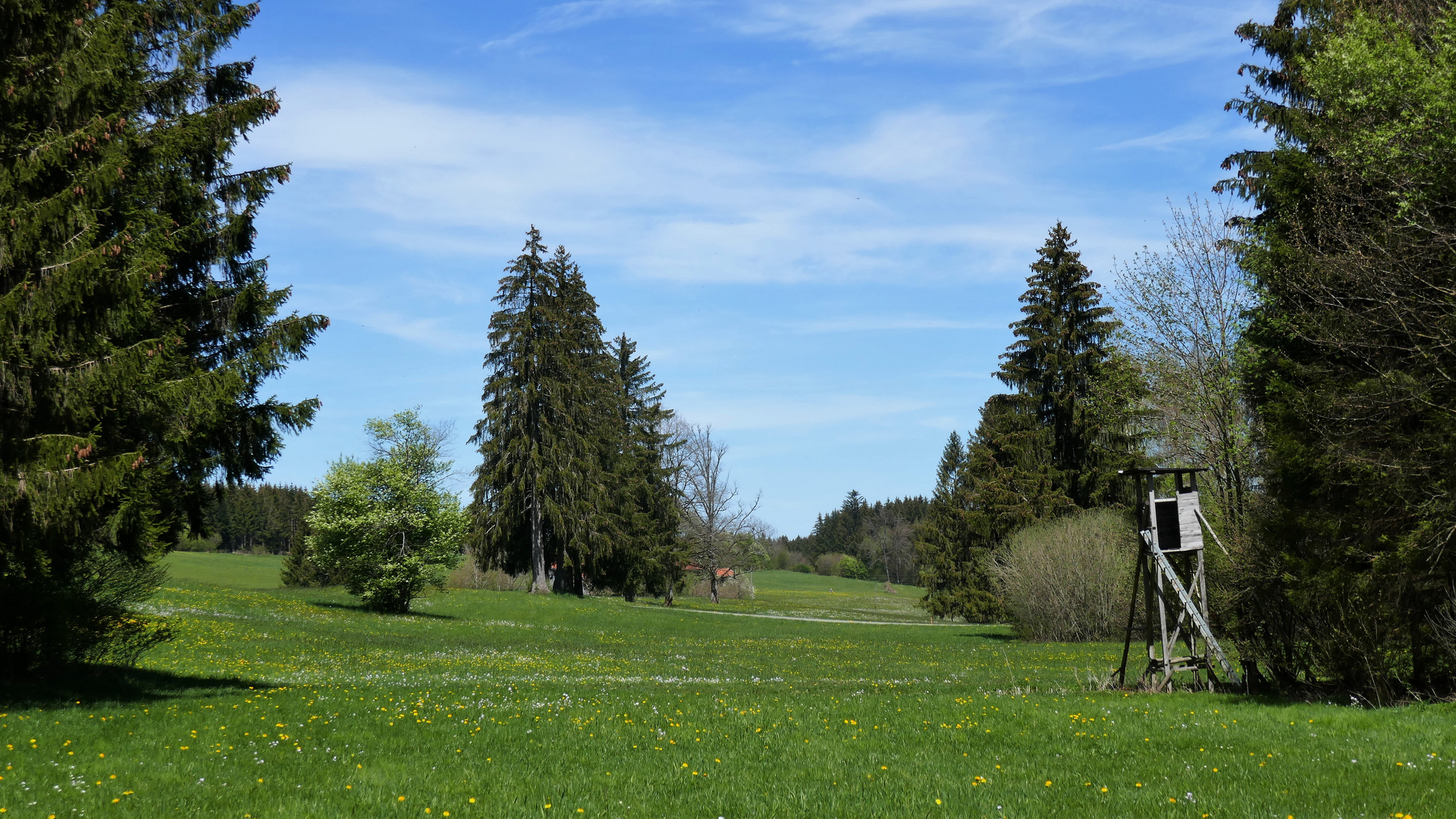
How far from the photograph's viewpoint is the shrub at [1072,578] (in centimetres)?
3081

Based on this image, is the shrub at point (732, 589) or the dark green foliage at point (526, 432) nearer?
the dark green foliage at point (526, 432)

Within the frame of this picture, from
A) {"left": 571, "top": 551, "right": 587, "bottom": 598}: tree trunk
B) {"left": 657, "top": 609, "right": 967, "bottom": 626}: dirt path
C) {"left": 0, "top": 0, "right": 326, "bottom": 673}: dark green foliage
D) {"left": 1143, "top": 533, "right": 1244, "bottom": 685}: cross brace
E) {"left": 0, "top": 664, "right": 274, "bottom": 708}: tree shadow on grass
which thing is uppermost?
{"left": 0, "top": 0, "right": 326, "bottom": 673}: dark green foliage

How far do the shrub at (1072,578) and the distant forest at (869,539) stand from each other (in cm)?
9234

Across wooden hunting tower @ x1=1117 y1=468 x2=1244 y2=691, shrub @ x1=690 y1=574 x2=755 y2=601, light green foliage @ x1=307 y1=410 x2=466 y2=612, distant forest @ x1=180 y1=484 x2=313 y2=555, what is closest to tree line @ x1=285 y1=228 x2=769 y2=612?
light green foliage @ x1=307 y1=410 x2=466 y2=612

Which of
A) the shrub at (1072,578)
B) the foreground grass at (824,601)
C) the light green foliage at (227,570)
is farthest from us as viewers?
the light green foliage at (227,570)

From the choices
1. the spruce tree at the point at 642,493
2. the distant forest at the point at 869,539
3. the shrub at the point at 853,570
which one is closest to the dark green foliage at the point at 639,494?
the spruce tree at the point at 642,493

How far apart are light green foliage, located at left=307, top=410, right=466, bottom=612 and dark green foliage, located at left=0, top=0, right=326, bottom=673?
894 inches

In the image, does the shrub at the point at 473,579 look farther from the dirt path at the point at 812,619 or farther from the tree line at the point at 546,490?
the dirt path at the point at 812,619

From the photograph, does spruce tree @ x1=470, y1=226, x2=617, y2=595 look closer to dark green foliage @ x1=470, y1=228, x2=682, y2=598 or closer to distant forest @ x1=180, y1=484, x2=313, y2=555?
dark green foliage @ x1=470, y1=228, x2=682, y2=598

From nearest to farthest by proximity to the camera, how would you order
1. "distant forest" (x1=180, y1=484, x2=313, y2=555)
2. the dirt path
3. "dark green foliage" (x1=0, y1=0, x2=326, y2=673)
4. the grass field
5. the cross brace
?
the grass field < "dark green foliage" (x1=0, y1=0, x2=326, y2=673) < the cross brace < the dirt path < "distant forest" (x1=180, y1=484, x2=313, y2=555)

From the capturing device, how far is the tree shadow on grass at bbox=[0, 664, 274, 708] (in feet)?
38.0

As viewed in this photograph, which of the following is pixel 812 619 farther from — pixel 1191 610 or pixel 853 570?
pixel 853 570

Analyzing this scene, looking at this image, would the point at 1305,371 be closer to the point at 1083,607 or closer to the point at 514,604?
the point at 1083,607

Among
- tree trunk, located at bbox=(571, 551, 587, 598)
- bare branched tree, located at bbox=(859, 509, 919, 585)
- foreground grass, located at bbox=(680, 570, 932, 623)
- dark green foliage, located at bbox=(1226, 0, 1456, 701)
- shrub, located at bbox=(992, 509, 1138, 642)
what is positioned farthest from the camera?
bare branched tree, located at bbox=(859, 509, 919, 585)
